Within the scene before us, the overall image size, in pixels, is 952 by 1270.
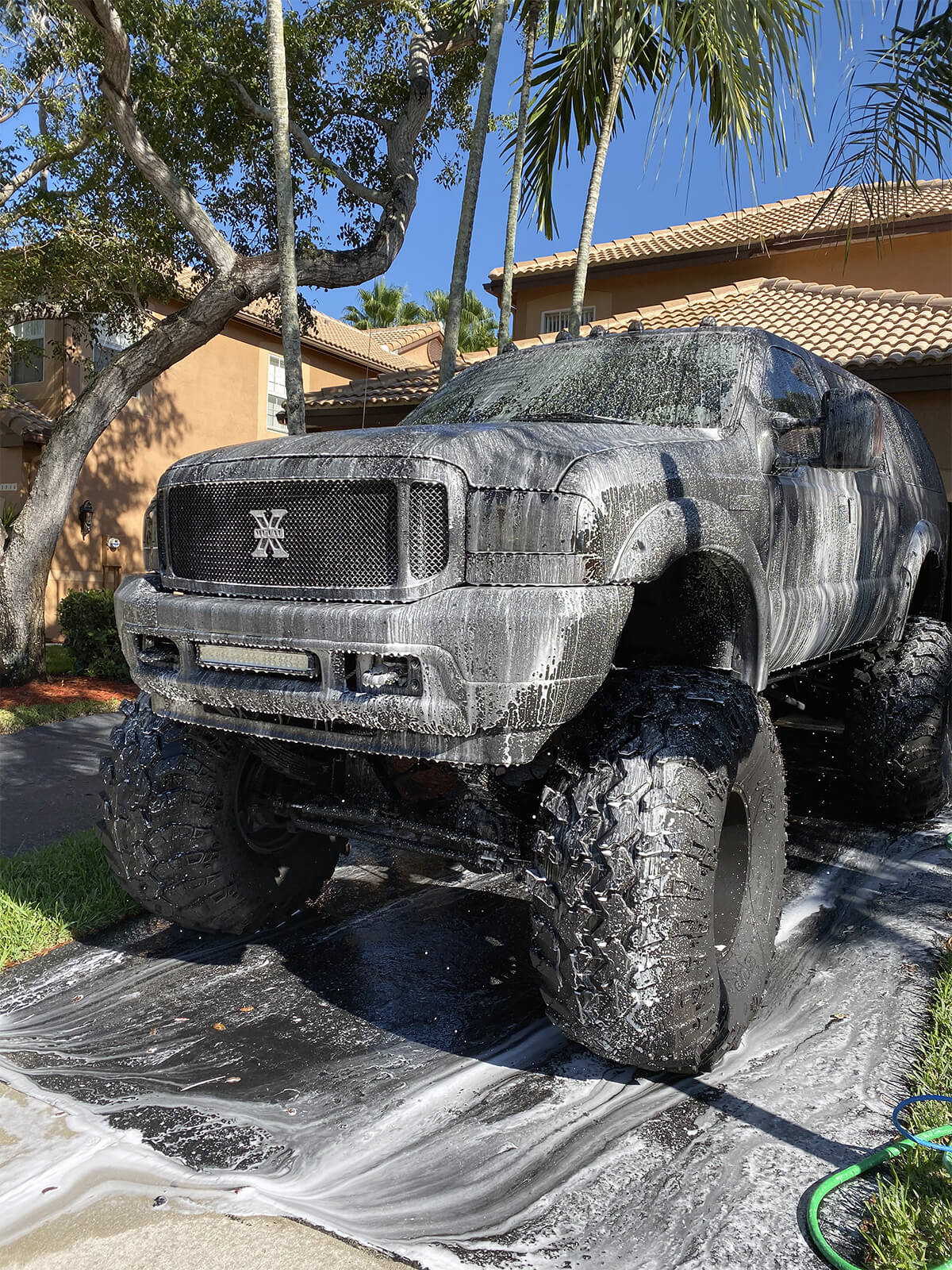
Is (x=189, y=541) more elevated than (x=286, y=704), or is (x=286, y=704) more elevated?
(x=189, y=541)

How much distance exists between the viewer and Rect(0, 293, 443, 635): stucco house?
16.5 metres

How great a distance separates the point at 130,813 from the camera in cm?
364

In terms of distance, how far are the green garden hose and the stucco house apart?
1442 centimetres

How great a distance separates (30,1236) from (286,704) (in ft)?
4.45

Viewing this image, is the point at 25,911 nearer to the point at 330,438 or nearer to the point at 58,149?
the point at 330,438

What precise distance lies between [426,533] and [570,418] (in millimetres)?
952

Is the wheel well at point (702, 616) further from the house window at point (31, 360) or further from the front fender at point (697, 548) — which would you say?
the house window at point (31, 360)

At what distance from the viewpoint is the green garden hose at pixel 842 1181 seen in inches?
87.1

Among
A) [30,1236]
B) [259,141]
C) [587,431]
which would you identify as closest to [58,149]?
[259,141]

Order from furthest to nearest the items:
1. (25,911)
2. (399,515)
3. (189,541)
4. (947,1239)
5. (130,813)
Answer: (25,911), (130,813), (189,541), (399,515), (947,1239)

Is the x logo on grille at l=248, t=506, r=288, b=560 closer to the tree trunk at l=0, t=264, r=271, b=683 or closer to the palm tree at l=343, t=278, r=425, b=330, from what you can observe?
the tree trunk at l=0, t=264, r=271, b=683

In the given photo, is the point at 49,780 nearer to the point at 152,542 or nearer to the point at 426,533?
the point at 152,542

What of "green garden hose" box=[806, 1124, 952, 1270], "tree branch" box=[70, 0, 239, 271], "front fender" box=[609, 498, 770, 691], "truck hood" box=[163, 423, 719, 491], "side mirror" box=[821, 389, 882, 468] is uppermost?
"tree branch" box=[70, 0, 239, 271]

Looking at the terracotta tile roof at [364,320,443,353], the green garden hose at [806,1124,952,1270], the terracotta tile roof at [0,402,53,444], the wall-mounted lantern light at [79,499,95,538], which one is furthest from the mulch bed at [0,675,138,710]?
the terracotta tile roof at [364,320,443,353]
